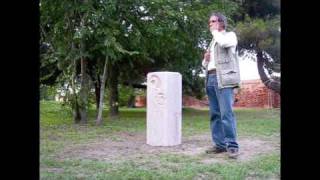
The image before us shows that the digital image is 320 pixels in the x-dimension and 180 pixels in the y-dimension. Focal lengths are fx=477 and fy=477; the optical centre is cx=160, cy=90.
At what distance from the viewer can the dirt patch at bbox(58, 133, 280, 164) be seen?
475cm

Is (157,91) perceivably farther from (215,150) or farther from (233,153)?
(233,153)

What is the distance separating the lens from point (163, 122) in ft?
19.3

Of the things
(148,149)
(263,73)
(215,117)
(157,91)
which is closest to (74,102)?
(157,91)

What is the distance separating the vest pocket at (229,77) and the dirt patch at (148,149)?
723 millimetres

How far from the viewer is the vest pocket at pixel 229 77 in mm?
4527

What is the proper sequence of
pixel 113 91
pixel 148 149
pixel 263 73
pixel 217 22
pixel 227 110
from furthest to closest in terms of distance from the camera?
1. pixel 263 73
2. pixel 113 91
3. pixel 148 149
4. pixel 217 22
5. pixel 227 110

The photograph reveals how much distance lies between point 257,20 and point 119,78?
454 cm

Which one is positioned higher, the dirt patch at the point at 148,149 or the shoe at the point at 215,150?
the shoe at the point at 215,150

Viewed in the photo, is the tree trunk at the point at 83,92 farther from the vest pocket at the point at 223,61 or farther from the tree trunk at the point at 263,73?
the tree trunk at the point at 263,73

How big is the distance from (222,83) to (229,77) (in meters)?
0.09

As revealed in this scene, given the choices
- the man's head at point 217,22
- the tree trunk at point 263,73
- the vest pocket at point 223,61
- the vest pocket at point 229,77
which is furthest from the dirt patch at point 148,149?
the tree trunk at point 263,73

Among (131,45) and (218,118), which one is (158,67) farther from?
(218,118)

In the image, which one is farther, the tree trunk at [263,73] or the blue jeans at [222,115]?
the tree trunk at [263,73]

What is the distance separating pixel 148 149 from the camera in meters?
5.46
